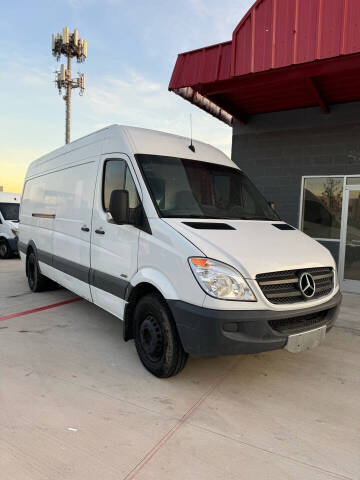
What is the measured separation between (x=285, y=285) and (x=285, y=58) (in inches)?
160

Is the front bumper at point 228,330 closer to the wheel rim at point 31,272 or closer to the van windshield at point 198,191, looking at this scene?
the van windshield at point 198,191

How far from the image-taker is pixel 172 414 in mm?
2727

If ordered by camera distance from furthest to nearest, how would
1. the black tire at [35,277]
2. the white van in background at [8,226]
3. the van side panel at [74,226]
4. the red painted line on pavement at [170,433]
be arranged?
the white van in background at [8,226], the black tire at [35,277], the van side panel at [74,226], the red painted line on pavement at [170,433]

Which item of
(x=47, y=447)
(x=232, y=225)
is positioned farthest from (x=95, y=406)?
(x=232, y=225)

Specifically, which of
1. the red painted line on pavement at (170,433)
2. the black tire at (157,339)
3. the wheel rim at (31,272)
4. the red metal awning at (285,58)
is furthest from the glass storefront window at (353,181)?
the wheel rim at (31,272)

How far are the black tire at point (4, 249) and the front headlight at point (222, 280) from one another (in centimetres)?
1014

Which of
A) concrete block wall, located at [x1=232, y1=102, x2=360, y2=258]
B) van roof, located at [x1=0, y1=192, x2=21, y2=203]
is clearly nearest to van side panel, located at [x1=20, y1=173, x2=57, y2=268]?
concrete block wall, located at [x1=232, y1=102, x2=360, y2=258]

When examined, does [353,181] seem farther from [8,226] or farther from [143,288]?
[8,226]

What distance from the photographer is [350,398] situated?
10.1ft

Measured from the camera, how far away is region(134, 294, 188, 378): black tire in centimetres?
305

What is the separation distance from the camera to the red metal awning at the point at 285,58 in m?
5.11

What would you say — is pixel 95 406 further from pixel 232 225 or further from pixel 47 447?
pixel 232 225

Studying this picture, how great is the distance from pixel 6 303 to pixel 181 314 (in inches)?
161

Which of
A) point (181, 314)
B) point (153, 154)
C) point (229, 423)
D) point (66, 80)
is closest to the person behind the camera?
point (229, 423)
